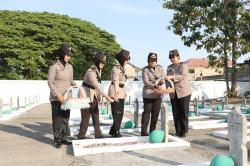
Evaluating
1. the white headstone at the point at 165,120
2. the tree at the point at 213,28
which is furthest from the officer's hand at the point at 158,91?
the tree at the point at 213,28

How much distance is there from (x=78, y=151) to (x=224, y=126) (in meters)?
5.04

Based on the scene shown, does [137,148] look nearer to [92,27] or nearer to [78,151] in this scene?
[78,151]

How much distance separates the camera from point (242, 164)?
16.2 feet

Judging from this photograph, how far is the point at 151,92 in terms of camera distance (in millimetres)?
8133

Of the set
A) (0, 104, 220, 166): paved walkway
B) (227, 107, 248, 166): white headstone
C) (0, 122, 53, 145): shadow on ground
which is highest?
(227, 107, 248, 166): white headstone

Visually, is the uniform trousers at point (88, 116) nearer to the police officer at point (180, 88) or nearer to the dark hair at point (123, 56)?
the dark hair at point (123, 56)

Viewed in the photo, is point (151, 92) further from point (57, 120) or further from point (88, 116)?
point (57, 120)

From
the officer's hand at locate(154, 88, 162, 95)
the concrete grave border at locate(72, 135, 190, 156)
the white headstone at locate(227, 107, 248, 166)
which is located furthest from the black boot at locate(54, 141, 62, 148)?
the white headstone at locate(227, 107, 248, 166)

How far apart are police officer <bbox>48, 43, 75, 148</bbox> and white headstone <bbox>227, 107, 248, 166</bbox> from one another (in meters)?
3.40

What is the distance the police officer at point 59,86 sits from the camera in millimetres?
7488

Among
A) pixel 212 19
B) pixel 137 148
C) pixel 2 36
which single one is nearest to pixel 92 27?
pixel 2 36

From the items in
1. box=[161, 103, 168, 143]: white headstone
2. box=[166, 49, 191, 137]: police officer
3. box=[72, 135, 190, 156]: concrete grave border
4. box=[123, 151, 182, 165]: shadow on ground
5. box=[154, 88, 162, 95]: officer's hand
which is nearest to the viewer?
box=[123, 151, 182, 165]: shadow on ground

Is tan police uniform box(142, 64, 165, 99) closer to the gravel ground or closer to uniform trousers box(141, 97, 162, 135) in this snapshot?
uniform trousers box(141, 97, 162, 135)

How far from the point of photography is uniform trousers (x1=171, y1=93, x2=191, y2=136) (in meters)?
8.46
